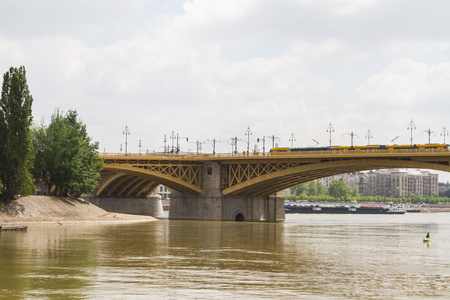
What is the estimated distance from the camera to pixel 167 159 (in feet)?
397

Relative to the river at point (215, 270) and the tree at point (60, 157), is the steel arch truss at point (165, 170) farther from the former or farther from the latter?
the river at point (215, 270)

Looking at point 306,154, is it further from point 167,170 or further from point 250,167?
point 167,170

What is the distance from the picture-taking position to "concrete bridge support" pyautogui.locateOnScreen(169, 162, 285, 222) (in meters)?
121

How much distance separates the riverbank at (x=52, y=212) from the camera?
79.9 meters

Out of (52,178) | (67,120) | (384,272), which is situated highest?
(67,120)

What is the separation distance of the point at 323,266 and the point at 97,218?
61820 millimetres

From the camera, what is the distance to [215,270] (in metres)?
37.5

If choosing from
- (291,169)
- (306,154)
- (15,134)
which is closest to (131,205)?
(291,169)

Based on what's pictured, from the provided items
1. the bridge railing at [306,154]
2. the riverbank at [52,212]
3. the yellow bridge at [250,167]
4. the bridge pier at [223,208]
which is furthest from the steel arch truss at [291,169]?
the riverbank at [52,212]

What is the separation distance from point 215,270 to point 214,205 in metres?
83.7

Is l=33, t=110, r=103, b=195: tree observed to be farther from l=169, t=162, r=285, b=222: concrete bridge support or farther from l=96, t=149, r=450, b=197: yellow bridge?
l=169, t=162, r=285, b=222: concrete bridge support

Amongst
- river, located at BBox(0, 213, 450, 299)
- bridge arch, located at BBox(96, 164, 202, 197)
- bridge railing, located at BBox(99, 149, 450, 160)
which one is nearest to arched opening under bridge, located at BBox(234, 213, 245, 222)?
bridge arch, located at BBox(96, 164, 202, 197)

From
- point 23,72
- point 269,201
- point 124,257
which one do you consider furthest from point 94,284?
point 269,201

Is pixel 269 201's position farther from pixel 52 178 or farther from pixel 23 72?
pixel 23 72
